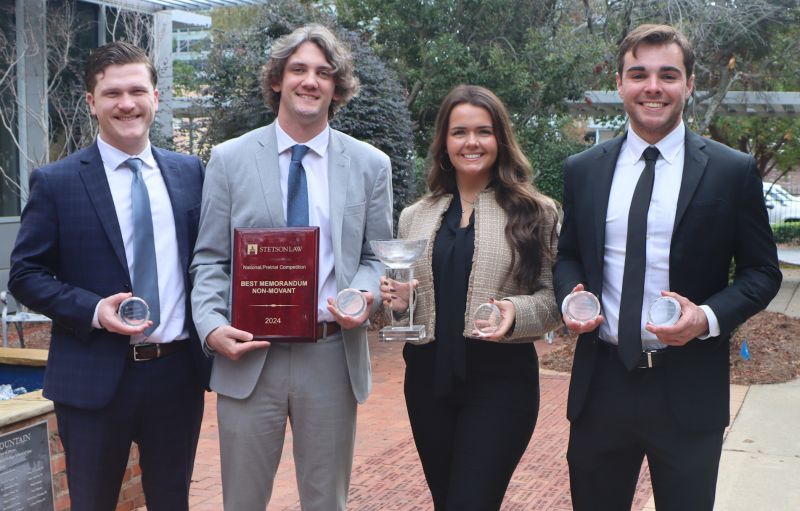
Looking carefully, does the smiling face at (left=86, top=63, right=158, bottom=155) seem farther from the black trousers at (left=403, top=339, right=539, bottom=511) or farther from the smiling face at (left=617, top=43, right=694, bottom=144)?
the smiling face at (left=617, top=43, right=694, bottom=144)

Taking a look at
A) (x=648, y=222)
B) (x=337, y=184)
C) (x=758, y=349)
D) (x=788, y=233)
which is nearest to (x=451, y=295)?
(x=337, y=184)

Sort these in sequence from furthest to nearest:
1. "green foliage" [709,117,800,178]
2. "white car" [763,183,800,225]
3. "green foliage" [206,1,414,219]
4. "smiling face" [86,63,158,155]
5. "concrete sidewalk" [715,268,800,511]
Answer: "white car" [763,183,800,225], "green foliage" [709,117,800,178], "green foliage" [206,1,414,219], "concrete sidewalk" [715,268,800,511], "smiling face" [86,63,158,155]

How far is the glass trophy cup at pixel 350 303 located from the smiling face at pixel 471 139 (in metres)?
0.76

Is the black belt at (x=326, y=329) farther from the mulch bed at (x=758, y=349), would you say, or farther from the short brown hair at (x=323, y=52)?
the mulch bed at (x=758, y=349)

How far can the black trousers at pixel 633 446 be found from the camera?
3.17m

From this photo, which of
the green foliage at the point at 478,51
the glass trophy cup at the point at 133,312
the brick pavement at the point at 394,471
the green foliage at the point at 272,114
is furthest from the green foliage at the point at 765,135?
the glass trophy cup at the point at 133,312

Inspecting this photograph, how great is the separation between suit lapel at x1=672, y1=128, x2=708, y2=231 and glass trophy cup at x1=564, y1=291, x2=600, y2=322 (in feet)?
1.16

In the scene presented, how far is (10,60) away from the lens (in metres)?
12.6

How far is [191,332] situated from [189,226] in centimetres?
41

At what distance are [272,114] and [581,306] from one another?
701 centimetres

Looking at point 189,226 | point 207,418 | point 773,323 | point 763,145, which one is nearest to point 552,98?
point 773,323

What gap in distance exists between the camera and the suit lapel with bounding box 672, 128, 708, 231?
10.2 ft

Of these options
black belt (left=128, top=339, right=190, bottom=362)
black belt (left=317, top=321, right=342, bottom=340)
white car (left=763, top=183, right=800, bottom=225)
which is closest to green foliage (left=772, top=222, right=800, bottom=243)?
white car (left=763, top=183, right=800, bottom=225)

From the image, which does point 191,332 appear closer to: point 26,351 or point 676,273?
point 676,273
